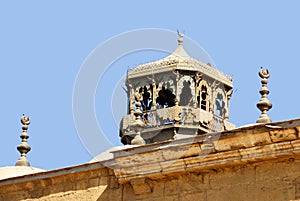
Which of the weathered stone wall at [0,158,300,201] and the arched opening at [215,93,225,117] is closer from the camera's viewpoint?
the weathered stone wall at [0,158,300,201]

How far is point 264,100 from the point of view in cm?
1441

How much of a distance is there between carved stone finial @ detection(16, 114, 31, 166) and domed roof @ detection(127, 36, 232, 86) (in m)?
7.47

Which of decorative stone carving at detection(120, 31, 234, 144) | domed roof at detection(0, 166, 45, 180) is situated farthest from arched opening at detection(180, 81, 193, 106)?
domed roof at detection(0, 166, 45, 180)

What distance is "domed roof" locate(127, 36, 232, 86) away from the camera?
24.6 meters

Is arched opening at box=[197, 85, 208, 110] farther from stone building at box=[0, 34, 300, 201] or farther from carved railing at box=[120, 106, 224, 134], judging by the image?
stone building at box=[0, 34, 300, 201]

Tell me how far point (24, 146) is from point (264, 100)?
516 centimetres

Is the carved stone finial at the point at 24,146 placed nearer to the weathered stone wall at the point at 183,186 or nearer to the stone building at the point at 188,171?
the stone building at the point at 188,171

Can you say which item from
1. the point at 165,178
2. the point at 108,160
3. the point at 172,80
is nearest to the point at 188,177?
the point at 165,178

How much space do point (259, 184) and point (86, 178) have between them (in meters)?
3.06

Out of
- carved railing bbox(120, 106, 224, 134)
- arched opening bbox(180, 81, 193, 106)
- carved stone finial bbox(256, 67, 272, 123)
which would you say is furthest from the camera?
arched opening bbox(180, 81, 193, 106)

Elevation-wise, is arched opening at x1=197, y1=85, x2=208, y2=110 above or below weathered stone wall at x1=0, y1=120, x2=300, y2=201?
above

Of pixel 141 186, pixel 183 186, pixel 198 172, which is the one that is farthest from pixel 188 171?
pixel 141 186

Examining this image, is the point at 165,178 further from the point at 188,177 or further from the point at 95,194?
the point at 95,194

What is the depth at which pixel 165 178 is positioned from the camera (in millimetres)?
13867
